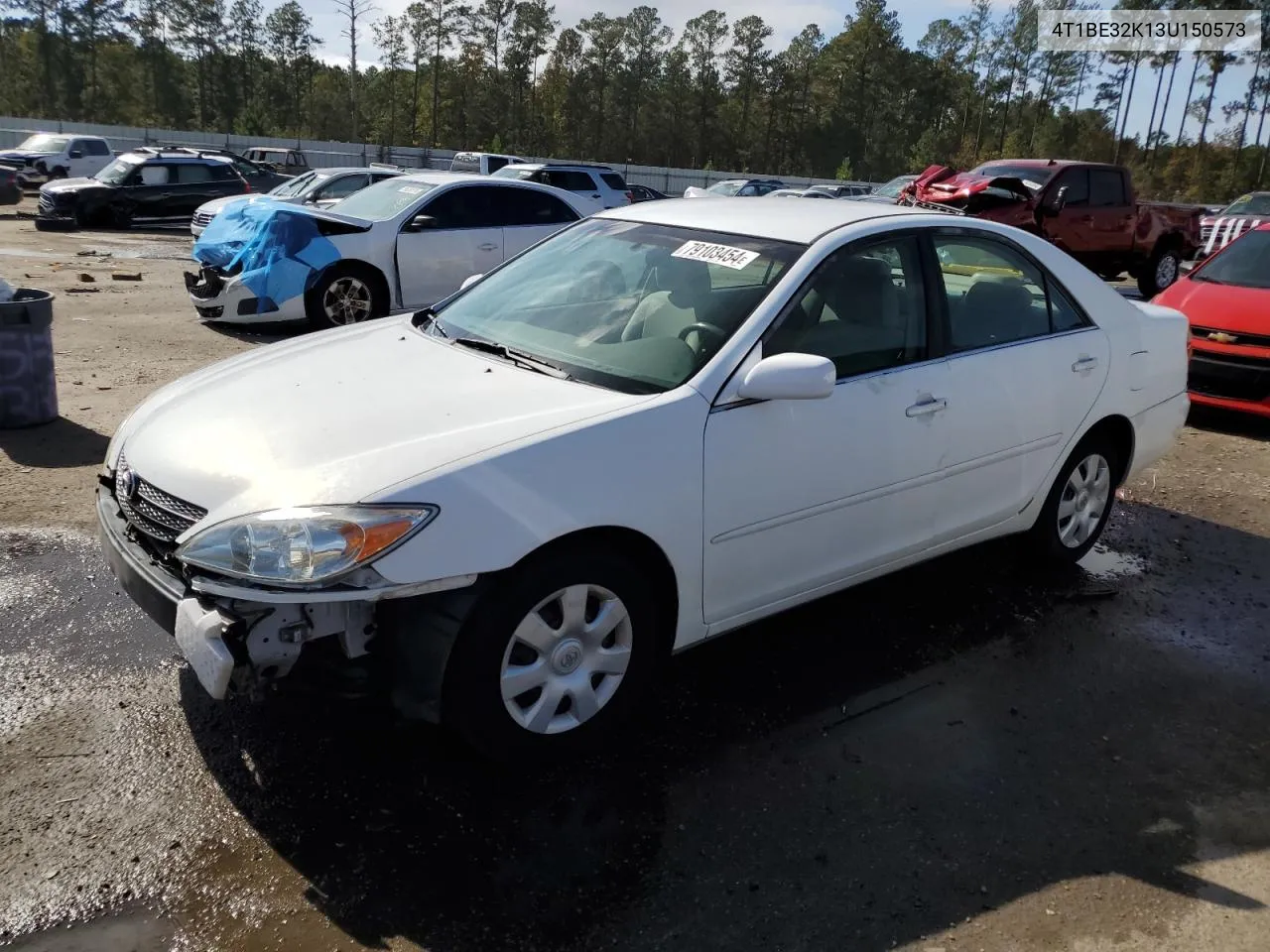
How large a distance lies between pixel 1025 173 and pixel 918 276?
12445mm

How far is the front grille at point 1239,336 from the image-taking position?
25.3ft

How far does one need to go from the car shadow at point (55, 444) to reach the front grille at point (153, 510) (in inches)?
120

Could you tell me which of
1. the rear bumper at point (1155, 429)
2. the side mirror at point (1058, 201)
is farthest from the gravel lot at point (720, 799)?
the side mirror at point (1058, 201)

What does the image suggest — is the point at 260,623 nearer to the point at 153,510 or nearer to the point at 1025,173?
the point at 153,510

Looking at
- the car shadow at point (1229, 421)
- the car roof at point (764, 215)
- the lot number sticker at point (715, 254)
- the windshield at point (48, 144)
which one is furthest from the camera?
the windshield at point (48, 144)

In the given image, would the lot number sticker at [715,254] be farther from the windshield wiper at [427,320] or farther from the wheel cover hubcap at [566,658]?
the wheel cover hubcap at [566,658]

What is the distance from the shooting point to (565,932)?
2.51m

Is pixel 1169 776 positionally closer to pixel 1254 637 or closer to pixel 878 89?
pixel 1254 637

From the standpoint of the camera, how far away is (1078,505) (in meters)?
4.85

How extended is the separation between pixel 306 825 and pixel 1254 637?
13.0 feet

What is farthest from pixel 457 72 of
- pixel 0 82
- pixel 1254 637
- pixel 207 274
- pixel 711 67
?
pixel 1254 637

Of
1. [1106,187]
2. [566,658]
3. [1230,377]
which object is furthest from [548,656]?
[1106,187]

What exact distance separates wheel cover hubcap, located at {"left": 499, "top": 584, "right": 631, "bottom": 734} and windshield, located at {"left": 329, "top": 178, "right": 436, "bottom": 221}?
7990 mm

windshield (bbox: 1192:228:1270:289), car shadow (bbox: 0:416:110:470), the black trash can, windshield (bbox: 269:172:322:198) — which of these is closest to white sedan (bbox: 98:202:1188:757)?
car shadow (bbox: 0:416:110:470)
